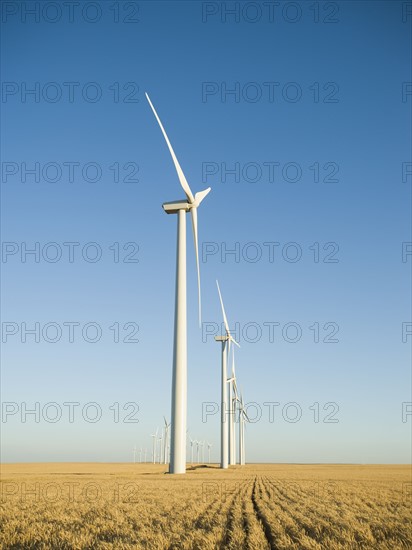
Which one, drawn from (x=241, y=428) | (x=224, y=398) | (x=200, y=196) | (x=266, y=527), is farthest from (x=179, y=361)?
(x=241, y=428)

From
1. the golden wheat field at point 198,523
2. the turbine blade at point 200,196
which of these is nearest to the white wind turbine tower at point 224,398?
the turbine blade at point 200,196

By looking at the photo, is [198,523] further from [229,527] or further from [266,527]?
[266,527]

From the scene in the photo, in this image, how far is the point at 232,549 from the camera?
1195 centimetres

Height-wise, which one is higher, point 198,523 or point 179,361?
point 179,361

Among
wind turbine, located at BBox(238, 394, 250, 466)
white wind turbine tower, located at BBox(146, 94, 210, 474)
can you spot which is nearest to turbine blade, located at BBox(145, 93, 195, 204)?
white wind turbine tower, located at BBox(146, 94, 210, 474)

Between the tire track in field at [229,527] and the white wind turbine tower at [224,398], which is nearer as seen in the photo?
the tire track in field at [229,527]

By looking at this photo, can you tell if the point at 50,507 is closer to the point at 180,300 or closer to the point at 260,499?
the point at 260,499

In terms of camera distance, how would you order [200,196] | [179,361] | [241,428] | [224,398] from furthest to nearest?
[241,428], [224,398], [200,196], [179,361]

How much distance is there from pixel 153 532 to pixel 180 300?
1187 inches

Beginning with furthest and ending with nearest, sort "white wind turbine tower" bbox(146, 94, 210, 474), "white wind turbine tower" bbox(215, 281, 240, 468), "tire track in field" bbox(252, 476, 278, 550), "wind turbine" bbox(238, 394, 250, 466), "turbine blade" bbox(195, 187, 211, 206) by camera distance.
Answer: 1. "wind turbine" bbox(238, 394, 250, 466)
2. "white wind turbine tower" bbox(215, 281, 240, 468)
3. "turbine blade" bbox(195, 187, 211, 206)
4. "white wind turbine tower" bbox(146, 94, 210, 474)
5. "tire track in field" bbox(252, 476, 278, 550)

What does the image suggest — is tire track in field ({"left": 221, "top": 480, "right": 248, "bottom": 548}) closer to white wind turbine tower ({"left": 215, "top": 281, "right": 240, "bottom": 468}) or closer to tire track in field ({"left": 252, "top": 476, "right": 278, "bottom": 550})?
tire track in field ({"left": 252, "top": 476, "right": 278, "bottom": 550})

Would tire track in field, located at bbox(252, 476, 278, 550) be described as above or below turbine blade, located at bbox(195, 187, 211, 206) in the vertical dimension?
below

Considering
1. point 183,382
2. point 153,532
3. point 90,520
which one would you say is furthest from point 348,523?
point 183,382

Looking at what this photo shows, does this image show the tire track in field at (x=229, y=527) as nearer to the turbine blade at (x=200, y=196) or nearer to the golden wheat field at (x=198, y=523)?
the golden wheat field at (x=198, y=523)
